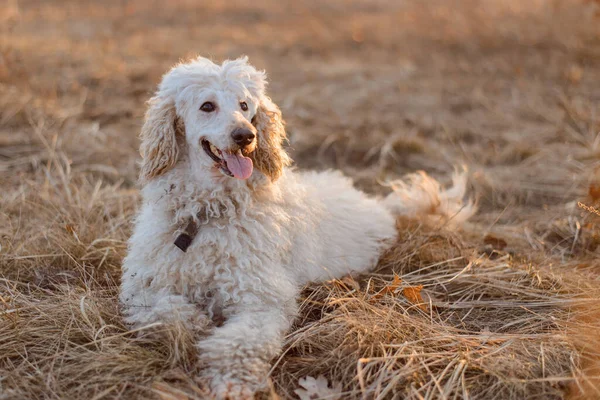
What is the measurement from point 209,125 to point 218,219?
574 mm

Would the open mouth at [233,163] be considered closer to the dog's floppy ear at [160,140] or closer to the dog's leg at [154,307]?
the dog's floppy ear at [160,140]

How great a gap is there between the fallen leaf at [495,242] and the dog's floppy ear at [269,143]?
2143mm

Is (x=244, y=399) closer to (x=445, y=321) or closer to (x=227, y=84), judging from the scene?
(x=445, y=321)

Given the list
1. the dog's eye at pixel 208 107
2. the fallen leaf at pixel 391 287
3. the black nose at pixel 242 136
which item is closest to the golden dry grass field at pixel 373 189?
the fallen leaf at pixel 391 287

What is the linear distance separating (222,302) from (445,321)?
1.39m

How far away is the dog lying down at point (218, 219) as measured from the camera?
11.9 ft

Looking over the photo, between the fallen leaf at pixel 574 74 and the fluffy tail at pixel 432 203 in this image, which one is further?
the fallen leaf at pixel 574 74

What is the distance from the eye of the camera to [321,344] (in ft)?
11.5

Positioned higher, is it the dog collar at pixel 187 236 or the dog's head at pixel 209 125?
the dog's head at pixel 209 125

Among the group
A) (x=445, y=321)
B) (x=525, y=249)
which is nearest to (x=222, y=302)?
(x=445, y=321)

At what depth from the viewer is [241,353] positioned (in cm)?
320

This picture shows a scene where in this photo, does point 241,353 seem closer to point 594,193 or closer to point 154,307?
point 154,307

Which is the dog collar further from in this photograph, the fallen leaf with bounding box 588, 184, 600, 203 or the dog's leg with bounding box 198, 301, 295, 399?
the fallen leaf with bounding box 588, 184, 600, 203

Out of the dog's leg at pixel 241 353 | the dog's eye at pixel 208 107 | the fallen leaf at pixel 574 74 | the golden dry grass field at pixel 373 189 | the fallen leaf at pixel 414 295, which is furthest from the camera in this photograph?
the fallen leaf at pixel 574 74
